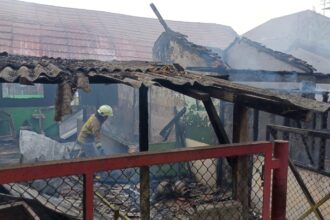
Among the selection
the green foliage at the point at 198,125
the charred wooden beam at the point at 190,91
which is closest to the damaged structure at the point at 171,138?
the charred wooden beam at the point at 190,91

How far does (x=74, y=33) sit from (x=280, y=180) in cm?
1670

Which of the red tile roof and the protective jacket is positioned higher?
the red tile roof

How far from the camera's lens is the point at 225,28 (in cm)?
2591

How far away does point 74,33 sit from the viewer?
57.2 feet

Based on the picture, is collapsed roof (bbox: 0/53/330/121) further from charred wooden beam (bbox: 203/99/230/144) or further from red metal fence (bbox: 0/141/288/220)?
red metal fence (bbox: 0/141/288/220)

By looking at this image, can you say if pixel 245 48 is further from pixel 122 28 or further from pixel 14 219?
pixel 14 219

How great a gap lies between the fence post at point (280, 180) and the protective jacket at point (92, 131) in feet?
22.1

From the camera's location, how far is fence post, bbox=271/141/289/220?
2396 mm

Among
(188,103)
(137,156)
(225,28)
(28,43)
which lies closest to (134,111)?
(188,103)

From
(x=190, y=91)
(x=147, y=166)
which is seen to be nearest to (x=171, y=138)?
(x=190, y=91)

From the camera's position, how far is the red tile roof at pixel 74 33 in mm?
15508

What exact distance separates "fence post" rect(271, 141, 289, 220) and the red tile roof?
14317mm

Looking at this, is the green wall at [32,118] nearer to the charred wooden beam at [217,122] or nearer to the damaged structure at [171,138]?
the damaged structure at [171,138]

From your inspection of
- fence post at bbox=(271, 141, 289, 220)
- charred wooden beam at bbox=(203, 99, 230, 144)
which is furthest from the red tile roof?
fence post at bbox=(271, 141, 289, 220)
